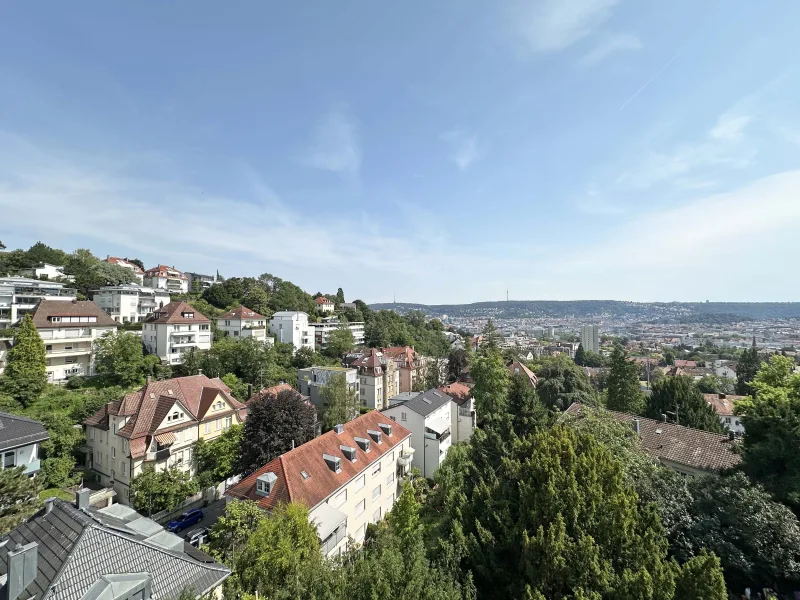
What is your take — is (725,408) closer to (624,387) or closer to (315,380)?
(624,387)

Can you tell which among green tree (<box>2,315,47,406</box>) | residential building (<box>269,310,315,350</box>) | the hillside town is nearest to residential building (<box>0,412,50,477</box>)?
the hillside town

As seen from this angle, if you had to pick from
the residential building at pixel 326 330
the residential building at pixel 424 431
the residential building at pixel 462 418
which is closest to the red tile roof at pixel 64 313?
the residential building at pixel 326 330

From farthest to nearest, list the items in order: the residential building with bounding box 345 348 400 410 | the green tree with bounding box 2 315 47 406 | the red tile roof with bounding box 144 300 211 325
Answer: the residential building with bounding box 345 348 400 410
the red tile roof with bounding box 144 300 211 325
the green tree with bounding box 2 315 47 406

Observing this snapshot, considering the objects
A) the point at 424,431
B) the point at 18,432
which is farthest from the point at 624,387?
the point at 18,432

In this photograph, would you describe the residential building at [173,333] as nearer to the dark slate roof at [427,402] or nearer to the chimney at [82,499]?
the dark slate roof at [427,402]

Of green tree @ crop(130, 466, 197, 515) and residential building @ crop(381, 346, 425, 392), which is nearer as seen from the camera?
green tree @ crop(130, 466, 197, 515)

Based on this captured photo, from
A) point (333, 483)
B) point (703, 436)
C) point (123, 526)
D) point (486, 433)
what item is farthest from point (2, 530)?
point (703, 436)

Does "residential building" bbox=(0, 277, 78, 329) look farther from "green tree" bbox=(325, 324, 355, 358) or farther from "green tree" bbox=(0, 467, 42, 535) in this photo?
"green tree" bbox=(0, 467, 42, 535)
